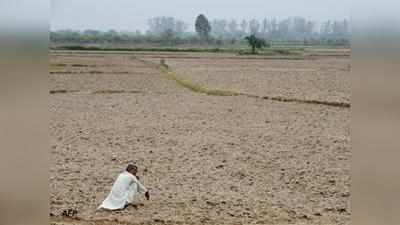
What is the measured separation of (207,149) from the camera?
7273 mm

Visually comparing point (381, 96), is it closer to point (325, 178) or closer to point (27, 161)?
point (27, 161)

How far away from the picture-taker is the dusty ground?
5.29 m

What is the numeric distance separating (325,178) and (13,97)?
401 cm

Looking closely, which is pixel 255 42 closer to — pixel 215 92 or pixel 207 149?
pixel 215 92

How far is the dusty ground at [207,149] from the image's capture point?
5293 mm

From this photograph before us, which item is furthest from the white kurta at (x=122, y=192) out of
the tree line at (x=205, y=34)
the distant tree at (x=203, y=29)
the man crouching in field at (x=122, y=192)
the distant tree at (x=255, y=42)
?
the distant tree at (x=255, y=42)

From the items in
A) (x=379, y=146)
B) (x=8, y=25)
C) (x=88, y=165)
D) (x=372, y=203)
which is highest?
(x=8, y=25)

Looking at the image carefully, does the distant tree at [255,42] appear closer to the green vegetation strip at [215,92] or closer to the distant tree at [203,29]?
the distant tree at [203,29]

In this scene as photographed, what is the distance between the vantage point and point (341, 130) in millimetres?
8023

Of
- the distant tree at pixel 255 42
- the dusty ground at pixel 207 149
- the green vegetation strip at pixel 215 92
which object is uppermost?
the distant tree at pixel 255 42

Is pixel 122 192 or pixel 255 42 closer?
pixel 122 192

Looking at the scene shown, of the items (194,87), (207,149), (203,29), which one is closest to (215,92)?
(194,87)

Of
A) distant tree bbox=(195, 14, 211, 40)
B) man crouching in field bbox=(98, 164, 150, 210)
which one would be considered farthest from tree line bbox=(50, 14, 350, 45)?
man crouching in field bbox=(98, 164, 150, 210)

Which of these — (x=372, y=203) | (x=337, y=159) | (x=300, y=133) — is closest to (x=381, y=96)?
(x=372, y=203)
